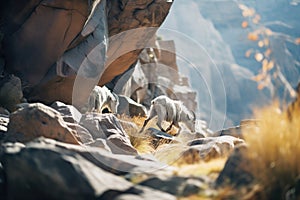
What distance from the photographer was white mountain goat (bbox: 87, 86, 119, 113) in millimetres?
16031

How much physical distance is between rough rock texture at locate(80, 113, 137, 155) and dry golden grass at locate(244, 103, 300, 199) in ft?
14.1

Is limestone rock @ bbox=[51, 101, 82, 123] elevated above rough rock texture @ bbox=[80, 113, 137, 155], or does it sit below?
above

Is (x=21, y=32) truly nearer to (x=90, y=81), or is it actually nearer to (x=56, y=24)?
(x=56, y=24)

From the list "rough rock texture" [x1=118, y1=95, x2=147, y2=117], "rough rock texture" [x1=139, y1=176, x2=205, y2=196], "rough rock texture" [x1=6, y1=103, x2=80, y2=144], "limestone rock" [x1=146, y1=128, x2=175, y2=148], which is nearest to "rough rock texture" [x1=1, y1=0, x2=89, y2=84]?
"limestone rock" [x1=146, y1=128, x2=175, y2=148]

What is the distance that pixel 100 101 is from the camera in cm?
1672

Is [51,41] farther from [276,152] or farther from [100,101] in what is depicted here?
[276,152]

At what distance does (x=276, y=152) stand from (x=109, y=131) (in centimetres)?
544

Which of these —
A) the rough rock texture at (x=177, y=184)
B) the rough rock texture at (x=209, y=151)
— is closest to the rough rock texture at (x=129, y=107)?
the rough rock texture at (x=209, y=151)

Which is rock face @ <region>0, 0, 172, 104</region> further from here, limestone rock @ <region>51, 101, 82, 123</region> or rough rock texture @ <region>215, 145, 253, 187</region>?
rough rock texture @ <region>215, 145, 253, 187</region>

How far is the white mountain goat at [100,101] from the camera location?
52.6ft

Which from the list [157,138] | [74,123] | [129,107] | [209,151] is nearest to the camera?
[209,151]

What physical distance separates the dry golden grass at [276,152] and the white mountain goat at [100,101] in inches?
468

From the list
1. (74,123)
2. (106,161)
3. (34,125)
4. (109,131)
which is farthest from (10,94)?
(106,161)

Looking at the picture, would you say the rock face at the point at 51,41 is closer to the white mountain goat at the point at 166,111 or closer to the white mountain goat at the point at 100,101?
the white mountain goat at the point at 100,101
